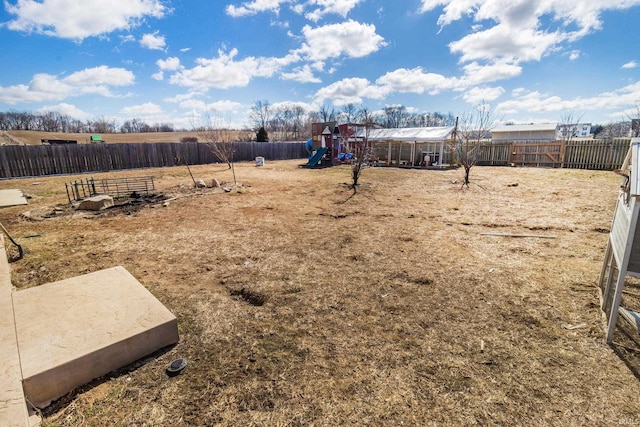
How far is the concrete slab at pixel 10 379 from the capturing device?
5.26 ft

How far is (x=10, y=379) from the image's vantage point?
5.93ft

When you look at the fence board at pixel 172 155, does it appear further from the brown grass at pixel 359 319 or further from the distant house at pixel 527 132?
the distant house at pixel 527 132

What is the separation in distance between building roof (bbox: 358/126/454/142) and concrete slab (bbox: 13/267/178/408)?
1793 centimetres

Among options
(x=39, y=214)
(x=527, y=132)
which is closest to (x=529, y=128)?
(x=527, y=132)

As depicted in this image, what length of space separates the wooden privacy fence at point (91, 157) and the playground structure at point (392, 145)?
786 centimetres

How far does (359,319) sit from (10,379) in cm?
257

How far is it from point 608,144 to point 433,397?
20318 millimetres

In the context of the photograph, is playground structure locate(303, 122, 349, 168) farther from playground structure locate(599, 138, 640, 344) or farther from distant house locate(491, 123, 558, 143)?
distant house locate(491, 123, 558, 143)

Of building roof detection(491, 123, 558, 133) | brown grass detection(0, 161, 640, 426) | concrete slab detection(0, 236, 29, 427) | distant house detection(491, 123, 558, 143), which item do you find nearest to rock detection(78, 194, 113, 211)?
brown grass detection(0, 161, 640, 426)

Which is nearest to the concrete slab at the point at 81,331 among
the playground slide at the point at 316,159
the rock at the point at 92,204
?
the rock at the point at 92,204

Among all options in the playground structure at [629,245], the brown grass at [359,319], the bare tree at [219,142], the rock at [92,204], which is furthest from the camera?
the bare tree at [219,142]

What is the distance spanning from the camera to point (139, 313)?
2.56 metres

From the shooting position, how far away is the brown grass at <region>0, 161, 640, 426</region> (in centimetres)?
192

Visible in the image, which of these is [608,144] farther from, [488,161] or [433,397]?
[433,397]
